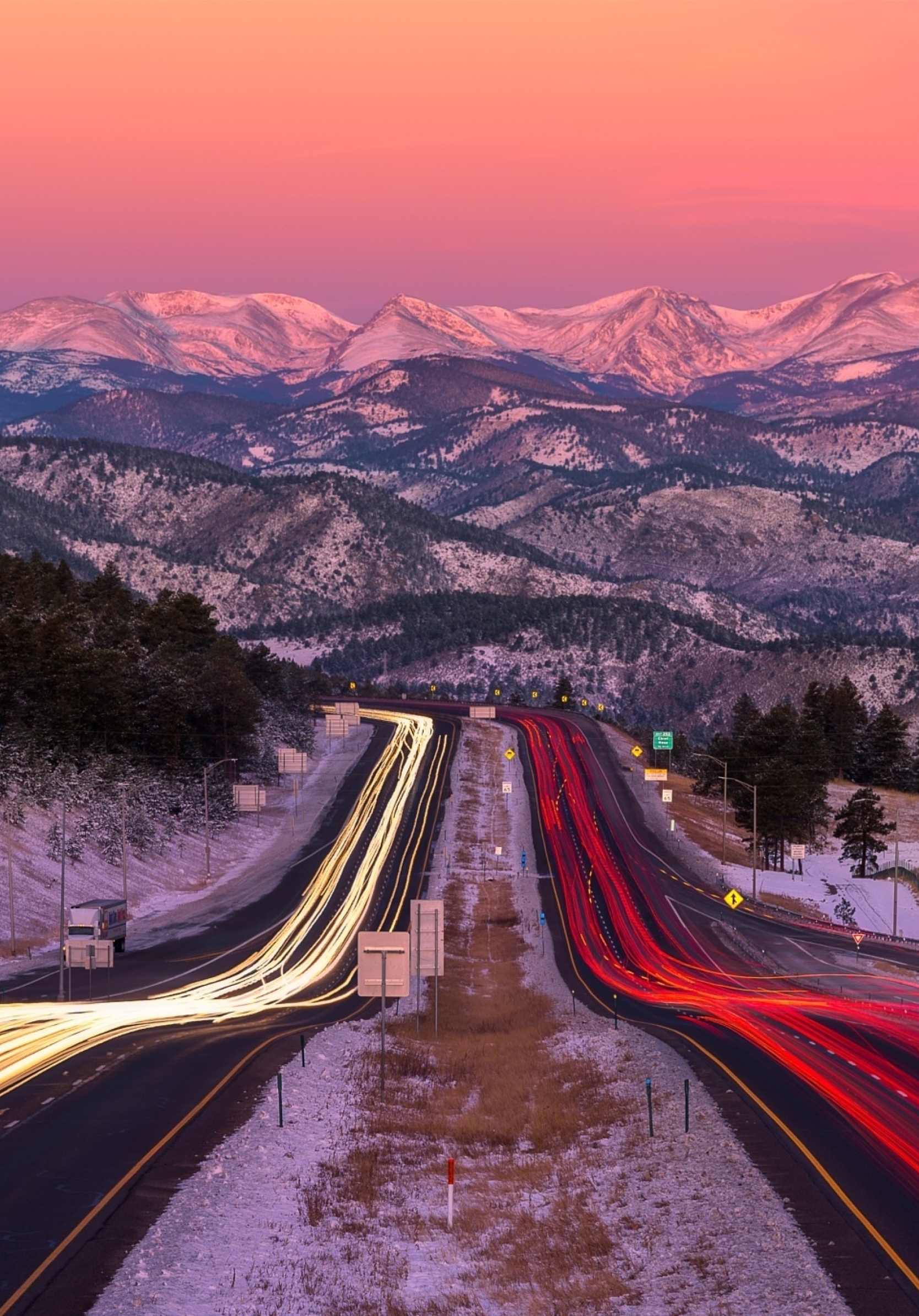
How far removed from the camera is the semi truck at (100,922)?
7225cm

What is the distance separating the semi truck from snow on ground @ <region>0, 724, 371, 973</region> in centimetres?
271

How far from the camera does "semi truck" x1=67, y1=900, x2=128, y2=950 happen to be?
72250 millimetres

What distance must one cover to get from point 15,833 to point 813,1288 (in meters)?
71.9

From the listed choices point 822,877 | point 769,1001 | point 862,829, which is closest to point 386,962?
point 769,1001

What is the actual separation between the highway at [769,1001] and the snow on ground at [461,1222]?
1746 mm

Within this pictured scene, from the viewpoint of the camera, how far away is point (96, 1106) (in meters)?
41.6

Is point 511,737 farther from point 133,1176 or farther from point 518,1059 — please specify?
point 133,1176

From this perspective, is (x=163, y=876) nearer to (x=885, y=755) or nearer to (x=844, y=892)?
(x=844, y=892)

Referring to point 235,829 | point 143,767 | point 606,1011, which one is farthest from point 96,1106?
point 235,829

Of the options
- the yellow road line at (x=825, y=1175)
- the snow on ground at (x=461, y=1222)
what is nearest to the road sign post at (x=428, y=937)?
the snow on ground at (x=461, y=1222)

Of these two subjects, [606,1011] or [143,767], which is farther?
[143,767]

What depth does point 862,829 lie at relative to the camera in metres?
129

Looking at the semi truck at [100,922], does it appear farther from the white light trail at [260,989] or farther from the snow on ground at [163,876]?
the white light trail at [260,989]

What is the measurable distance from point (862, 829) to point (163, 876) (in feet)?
197
